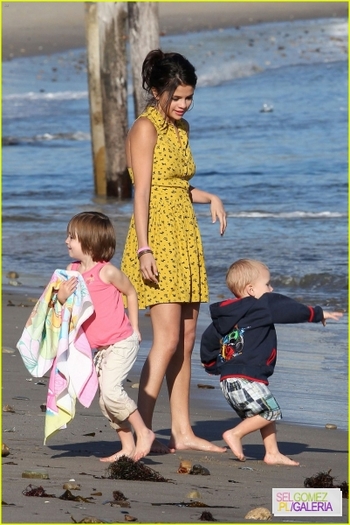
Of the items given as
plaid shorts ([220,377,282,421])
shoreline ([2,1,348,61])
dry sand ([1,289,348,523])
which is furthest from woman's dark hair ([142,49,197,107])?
shoreline ([2,1,348,61])

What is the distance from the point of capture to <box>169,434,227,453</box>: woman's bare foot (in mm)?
4777

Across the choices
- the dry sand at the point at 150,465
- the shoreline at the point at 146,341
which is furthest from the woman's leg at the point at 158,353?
the shoreline at the point at 146,341

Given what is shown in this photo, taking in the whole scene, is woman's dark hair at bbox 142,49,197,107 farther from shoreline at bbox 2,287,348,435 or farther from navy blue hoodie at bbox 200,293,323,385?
shoreline at bbox 2,287,348,435

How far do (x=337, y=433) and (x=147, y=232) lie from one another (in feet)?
4.47

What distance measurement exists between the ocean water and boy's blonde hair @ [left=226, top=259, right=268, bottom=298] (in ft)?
3.63

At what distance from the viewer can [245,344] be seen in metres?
4.57

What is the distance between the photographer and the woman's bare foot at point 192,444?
478 centimetres

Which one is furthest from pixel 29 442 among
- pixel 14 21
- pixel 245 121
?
pixel 14 21

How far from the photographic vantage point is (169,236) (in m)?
4.71

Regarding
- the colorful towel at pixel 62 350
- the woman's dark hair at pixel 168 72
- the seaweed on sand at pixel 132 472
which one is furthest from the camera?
the woman's dark hair at pixel 168 72

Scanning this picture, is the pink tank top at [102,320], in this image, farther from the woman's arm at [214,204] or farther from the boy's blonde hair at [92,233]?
the woman's arm at [214,204]

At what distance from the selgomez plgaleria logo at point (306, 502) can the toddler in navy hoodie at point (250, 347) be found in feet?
2.28

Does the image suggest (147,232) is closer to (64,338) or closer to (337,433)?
(64,338)

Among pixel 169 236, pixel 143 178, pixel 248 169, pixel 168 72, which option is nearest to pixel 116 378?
pixel 169 236
